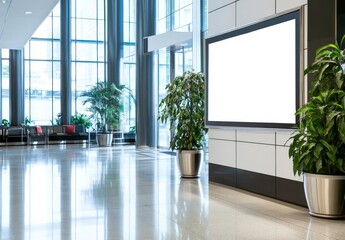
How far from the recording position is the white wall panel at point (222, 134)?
25.9 feet

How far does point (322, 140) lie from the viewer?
527 cm

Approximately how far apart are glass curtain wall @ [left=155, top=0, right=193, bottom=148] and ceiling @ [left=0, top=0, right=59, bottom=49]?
4205 mm

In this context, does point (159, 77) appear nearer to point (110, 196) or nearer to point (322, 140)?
point (110, 196)

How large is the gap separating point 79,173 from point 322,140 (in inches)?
233

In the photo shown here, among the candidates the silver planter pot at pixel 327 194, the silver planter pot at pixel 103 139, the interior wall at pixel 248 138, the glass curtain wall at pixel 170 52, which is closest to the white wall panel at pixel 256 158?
the interior wall at pixel 248 138

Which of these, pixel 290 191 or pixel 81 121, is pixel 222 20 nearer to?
pixel 290 191

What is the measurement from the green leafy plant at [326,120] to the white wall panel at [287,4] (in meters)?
1.04

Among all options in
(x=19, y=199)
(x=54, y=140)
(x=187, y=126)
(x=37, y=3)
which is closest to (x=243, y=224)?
(x=19, y=199)

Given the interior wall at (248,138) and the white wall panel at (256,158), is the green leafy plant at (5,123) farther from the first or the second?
the white wall panel at (256,158)

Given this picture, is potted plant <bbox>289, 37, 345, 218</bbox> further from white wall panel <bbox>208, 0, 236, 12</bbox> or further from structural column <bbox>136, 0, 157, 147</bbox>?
structural column <bbox>136, 0, 157, 147</bbox>

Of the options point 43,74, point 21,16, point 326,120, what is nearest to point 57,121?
point 43,74

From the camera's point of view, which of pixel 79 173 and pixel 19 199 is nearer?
pixel 19 199

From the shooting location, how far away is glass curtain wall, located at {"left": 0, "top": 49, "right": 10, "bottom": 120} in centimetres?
2217

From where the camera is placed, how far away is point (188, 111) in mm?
9125
